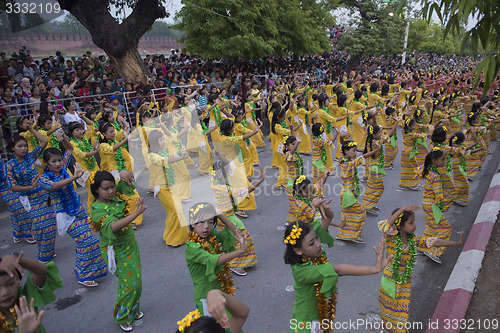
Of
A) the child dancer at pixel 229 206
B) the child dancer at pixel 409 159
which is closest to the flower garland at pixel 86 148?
the child dancer at pixel 229 206

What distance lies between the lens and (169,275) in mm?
4883

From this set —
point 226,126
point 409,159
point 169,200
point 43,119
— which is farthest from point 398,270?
point 43,119

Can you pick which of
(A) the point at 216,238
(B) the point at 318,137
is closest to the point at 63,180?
(A) the point at 216,238

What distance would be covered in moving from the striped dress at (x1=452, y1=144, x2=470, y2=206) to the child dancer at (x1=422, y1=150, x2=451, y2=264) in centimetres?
163

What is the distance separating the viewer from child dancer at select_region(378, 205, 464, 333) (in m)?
3.34

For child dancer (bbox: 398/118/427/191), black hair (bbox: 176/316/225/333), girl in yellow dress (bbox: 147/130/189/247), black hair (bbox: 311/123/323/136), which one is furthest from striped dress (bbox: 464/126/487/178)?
black hair (bbox: 176/316/225/333)

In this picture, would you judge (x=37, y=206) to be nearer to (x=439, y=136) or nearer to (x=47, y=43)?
(x=439, y=136)

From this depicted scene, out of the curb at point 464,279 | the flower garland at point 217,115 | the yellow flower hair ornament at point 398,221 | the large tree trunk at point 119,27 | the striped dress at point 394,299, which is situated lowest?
the curb at point 464,279

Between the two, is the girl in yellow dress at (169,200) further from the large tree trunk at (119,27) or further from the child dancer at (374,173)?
the large tree trunk at (119,27)

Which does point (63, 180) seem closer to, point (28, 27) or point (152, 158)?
point (152, 158)

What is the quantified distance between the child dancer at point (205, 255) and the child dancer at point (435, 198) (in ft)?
9.63

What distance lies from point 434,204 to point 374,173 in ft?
4.53

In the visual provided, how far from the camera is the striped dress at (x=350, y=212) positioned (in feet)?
17.7

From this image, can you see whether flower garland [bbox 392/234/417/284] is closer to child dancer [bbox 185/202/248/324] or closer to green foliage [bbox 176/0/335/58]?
child dancer [bbox 185/202/248/324]
